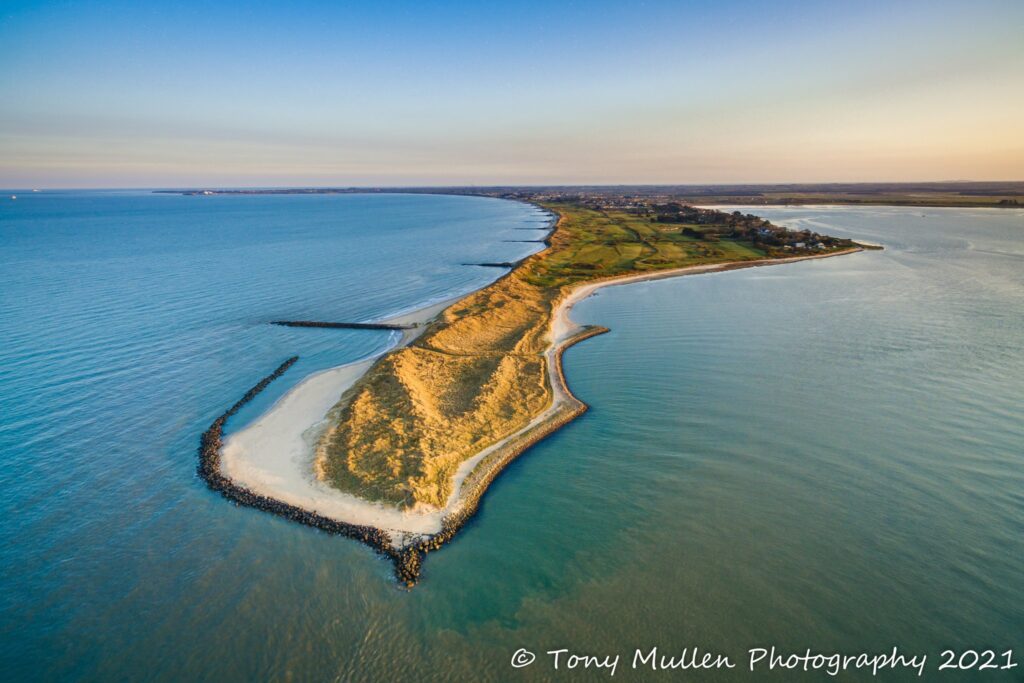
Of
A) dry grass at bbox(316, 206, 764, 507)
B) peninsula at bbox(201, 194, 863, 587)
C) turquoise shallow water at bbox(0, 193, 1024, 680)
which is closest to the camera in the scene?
turquoise shallow water at bbox(0, 193, 1024, 680)

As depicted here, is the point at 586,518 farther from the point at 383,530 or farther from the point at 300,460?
the point at 300,460

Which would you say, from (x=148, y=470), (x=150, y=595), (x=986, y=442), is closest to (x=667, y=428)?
(x=986, y=442)

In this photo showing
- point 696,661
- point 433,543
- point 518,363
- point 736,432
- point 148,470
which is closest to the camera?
point 696,661

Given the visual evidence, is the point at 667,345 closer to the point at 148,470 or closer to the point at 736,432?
the point at 736,432

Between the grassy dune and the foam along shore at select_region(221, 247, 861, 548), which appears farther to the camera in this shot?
the grassy dune

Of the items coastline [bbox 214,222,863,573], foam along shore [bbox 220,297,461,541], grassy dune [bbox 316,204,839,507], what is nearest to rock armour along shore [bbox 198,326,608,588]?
coastline [bbox 214,222,863,573]

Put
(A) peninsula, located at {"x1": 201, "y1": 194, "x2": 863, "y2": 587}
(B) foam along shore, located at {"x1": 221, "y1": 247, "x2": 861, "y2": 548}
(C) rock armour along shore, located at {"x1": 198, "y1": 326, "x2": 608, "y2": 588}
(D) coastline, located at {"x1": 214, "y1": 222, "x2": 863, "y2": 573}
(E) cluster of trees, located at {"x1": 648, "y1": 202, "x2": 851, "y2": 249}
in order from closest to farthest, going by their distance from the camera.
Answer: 1. (C) rock armour along shore, located at {"x1": 198, "y1": 326, "x2": 608, "y2": 588}
2. (D) coastline, located at {"x1": 214, "y1": 222, "x2": 863, "y2": 573}
3. (B) foam along shore, located at {"x1": 221, "y1": 247, "x2": 861, "y2": 548}
4. (A) peninsula, located at {"x1": 201, "y1": 194, "x2": 863, "y2": 587}
5. (E) cluster of trees, located at {"x1": 648, "y1": 202, "x2": 851, "y2": 249}

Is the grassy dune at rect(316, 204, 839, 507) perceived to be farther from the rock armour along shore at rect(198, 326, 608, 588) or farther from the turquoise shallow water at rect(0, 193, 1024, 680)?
the turquoise shallow water at rect(0, 193, 1024, 680)

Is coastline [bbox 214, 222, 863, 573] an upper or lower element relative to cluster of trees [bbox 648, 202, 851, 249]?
lower
